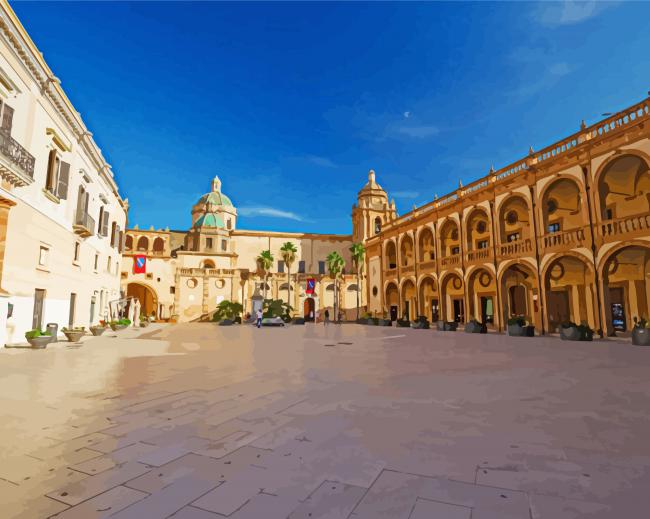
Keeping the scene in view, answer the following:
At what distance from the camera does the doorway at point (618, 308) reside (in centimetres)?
2206

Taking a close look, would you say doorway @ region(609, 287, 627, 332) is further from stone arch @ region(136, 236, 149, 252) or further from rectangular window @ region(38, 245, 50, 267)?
stone arch @ region(136, 236, 149, 252)

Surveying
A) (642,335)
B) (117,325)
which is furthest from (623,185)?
(117,325)

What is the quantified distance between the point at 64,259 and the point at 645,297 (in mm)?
31281

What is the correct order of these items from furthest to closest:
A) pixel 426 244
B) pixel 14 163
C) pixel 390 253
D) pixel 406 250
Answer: pixel 390 253 < pixel 406 250 < pixel 426 244 < pixel 14 163

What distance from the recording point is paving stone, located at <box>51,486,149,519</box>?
2.54 metres

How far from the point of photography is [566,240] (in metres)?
20.2

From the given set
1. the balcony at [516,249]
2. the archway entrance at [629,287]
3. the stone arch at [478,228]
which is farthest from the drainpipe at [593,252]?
the stone arch at [478,228]

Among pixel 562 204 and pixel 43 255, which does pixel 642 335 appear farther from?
pixel 43 255

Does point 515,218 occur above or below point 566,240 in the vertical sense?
above

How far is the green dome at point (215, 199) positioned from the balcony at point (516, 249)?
5186cm

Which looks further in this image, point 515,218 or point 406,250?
point 406,250

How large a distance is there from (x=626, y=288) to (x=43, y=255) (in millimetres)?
30806

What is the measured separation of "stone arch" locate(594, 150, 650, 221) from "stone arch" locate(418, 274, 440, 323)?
14.9 metres

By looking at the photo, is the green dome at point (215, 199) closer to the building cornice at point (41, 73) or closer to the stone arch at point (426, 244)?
the stone arch at point (426, 244)
